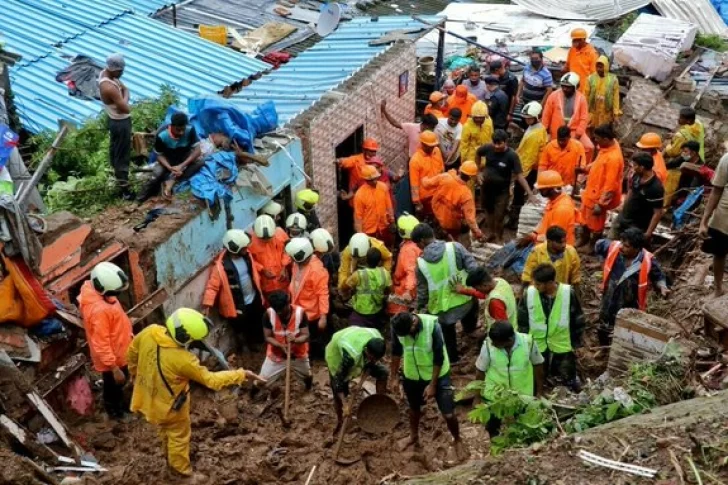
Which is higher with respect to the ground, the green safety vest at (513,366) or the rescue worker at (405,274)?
the green safety vest at (513,366)

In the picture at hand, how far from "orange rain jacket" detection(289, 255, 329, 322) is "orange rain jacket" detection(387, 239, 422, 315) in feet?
2.44

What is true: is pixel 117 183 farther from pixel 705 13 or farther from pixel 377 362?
pixel 705 13

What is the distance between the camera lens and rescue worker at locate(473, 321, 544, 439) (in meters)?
7.40

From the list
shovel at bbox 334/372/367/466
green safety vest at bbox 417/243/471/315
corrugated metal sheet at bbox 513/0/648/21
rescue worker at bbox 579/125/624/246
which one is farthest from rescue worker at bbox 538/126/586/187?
corrugated metal sheet at bbox 513/0/648/21

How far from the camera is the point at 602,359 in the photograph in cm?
933

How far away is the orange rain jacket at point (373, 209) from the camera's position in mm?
11430

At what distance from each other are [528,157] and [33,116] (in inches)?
253

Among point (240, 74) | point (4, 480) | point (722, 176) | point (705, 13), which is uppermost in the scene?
point (722, 176)

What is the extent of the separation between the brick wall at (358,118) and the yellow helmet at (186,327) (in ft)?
15.5

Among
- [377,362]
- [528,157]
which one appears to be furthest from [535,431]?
Answer: [528,157]

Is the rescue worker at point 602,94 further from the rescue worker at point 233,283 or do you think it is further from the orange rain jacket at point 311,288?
the rescue worker at point 233,283

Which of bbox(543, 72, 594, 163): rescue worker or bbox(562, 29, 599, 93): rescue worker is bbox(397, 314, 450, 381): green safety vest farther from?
bbox(562, 29, 599, 93): rescue worker

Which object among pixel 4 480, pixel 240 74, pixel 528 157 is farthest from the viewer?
pixel 240 74

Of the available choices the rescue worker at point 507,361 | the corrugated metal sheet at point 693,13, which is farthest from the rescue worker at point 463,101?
the corrugated metal sheet at point 693,13
